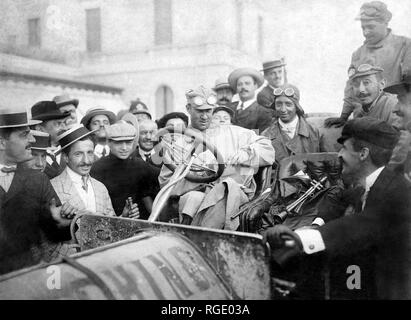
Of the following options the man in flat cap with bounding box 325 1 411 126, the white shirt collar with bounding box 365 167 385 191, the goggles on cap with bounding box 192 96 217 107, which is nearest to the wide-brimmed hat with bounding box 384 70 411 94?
the white shirt collar with bounding box 365 167 385 191

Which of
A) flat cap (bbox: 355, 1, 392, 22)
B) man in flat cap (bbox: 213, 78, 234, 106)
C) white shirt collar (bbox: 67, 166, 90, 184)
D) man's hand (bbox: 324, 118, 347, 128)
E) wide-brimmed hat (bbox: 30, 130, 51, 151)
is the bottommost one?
white shirt collar (bbox: 67, 166, 90, 184)

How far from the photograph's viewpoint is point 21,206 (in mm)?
2801

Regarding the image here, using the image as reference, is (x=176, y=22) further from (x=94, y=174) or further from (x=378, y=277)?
(x=378, y=277)

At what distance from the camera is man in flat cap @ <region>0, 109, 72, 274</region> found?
2.80 metres

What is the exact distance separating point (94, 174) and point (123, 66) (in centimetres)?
275

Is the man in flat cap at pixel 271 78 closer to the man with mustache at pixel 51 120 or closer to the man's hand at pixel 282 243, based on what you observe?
the man with mustache at pixel 51 120

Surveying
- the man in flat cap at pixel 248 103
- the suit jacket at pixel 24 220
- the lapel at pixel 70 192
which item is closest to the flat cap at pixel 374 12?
the man in flat cap at pixel 248 103

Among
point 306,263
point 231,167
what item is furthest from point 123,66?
point 306,263

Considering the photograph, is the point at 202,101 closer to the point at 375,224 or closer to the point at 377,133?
the point at 377,133

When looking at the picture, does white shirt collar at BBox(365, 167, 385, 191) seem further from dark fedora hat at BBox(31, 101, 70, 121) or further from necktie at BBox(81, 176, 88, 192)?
dark fedora hat at BBox(31, 101, 70, 121)

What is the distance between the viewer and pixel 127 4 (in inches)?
182

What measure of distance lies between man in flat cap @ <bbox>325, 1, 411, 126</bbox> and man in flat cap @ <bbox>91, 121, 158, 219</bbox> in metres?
2.08

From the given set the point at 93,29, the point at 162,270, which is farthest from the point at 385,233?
the point at 93,29

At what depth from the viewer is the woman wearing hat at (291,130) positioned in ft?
12.5
